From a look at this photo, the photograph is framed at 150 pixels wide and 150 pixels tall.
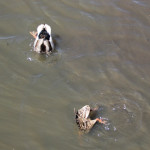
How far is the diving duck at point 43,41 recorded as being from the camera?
718cm

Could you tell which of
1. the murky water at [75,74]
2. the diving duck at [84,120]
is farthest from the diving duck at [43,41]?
the diving duck at [84,120]

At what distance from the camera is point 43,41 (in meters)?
7.15

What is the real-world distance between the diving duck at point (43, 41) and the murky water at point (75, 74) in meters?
0.17

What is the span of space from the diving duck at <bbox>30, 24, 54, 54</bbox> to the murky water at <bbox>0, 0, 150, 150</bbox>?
17 cm

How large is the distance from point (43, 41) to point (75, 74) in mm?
940

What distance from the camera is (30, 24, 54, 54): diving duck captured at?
7176mm

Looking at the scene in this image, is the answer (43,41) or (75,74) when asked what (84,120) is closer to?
(75,74)

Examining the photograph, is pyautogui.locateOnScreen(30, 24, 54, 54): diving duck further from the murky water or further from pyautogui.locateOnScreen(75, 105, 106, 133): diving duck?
pyautogui.locateOnScreen(75, 105, 106, 133): diving duck

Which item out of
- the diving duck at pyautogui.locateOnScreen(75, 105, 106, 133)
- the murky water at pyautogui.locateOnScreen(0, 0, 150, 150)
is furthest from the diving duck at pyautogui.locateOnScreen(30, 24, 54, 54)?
the diving duck at pyautogui.locateOnScreen(75, 105, 106, 133)

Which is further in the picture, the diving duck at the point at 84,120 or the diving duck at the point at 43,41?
the diving duck at the point at 43,41

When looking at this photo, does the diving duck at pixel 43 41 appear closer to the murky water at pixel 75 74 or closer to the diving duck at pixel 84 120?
the murky water at pixel 75 74

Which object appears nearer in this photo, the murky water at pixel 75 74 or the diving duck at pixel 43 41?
the murky water at pixel 75 74

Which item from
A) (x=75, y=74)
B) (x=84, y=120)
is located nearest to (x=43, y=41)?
(x=75, y=74)

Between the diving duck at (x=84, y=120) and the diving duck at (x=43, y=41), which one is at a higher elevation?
the diving duck at (x=43, y=41)
